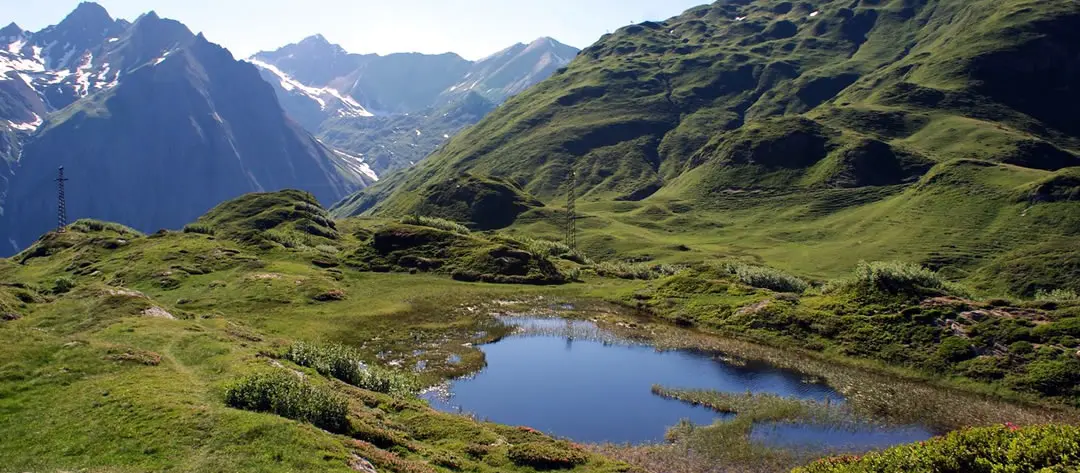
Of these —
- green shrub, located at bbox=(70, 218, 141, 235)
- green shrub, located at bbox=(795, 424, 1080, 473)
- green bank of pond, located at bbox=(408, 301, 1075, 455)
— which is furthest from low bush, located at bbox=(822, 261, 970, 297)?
green shrub, located at bbox=(70, 218, 141, 235)

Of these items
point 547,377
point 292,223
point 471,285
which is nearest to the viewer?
point 547,377

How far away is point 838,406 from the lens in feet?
168

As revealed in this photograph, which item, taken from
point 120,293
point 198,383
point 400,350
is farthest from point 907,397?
point 120,293

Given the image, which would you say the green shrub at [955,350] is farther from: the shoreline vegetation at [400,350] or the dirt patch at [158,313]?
the dirt patch at [158,313]

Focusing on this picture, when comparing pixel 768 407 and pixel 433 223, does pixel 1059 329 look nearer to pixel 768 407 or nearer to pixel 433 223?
pixel 768 407

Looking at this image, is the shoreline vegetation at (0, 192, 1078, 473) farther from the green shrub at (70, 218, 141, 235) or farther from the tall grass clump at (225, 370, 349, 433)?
the green shrub at (70, 218, 141, 235)

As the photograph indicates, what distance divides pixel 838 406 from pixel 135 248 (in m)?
132

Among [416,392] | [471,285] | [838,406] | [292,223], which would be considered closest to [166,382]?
[416,392]

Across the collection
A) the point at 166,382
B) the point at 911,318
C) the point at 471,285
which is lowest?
the point at 471,285

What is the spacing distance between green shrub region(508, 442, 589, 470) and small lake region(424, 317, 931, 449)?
7.54 meters

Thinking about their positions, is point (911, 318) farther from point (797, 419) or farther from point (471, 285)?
point (471, 285)

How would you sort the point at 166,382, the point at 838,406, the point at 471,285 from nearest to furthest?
the point at 166,382 → the point at 838,406 → the point at 471,285

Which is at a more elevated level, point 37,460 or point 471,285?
point 37,460

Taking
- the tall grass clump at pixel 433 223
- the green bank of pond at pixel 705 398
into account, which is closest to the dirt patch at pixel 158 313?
the green bank of pond at pixel 705 398
